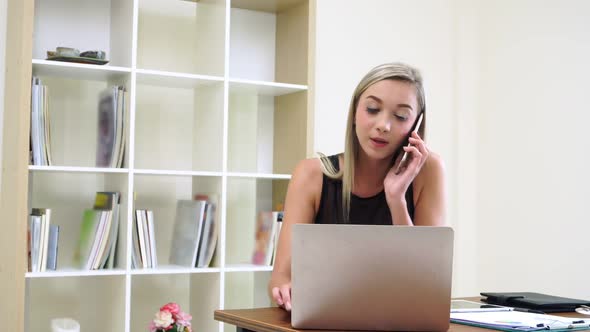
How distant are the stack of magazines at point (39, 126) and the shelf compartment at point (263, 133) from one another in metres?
0.90

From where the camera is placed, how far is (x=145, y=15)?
11.3ft

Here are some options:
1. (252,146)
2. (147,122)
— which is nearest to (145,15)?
(147,122)

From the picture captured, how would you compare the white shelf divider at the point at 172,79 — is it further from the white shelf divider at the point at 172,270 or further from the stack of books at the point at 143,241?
the white shelf divider at the point at 172,270

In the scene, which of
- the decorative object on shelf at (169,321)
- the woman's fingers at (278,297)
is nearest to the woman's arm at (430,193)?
the woman's fingers at (278,297)

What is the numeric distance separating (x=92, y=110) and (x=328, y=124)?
1243mm

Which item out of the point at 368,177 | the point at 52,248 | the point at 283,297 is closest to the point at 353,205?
the point at 368,177

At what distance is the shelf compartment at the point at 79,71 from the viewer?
2930mm

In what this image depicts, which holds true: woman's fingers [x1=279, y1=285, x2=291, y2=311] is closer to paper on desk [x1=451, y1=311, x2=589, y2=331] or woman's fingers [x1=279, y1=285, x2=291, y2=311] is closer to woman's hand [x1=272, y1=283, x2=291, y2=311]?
woman's hand [x1=272, y1=283, x2=291, y2=311]

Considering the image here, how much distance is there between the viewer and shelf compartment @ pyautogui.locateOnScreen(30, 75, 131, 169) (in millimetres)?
3195

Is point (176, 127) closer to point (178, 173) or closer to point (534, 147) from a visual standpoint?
point (178, 173)

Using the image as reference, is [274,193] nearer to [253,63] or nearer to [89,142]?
[253,63]

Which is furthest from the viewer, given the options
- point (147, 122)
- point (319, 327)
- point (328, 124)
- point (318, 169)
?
point (328, 124)

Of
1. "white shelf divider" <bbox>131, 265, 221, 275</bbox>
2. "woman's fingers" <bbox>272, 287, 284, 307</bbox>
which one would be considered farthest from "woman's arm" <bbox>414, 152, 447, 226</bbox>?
"white shelf divider" <bbox>131, 265, 221, 275</bbox>

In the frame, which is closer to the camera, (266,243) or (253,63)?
(266,243)
